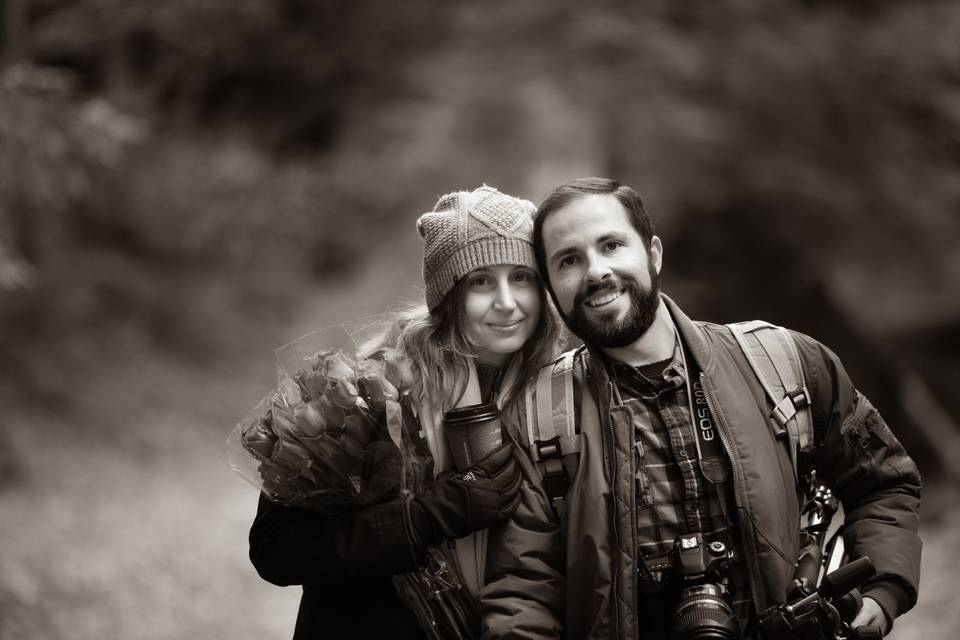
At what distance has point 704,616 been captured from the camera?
2.75 meters

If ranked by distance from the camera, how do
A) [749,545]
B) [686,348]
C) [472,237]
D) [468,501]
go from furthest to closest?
[472,237] → [686,348] → [468,501] → [749,545]

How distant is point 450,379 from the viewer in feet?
10.8

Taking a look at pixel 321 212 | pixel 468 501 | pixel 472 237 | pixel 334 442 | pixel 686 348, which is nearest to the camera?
pixel 468 501

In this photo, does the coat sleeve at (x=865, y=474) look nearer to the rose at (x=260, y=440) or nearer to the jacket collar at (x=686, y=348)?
the jacket collar at (x=686, y=348)

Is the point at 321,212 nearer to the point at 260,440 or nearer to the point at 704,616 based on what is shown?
the point at 260,440

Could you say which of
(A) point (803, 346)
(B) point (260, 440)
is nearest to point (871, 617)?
(A) point (803, 346)

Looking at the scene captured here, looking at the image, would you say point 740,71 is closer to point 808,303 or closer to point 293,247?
point 808,303

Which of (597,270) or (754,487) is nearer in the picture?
(754,487)

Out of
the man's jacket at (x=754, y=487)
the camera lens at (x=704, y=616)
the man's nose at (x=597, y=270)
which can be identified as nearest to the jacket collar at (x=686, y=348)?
the man's jacket at (x=754, y=487)

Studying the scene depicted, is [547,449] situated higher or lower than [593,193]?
lower

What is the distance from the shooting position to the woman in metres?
3.04

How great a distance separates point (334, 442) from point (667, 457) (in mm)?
1088

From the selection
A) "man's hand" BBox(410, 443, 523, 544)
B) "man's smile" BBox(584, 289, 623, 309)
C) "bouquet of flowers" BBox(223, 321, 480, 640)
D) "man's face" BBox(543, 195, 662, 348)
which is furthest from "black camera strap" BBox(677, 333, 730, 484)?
"bouquet of flowers" BBox(223, 321, 480, 640)

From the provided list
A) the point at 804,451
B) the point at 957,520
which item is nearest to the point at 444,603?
the point at 804,451
